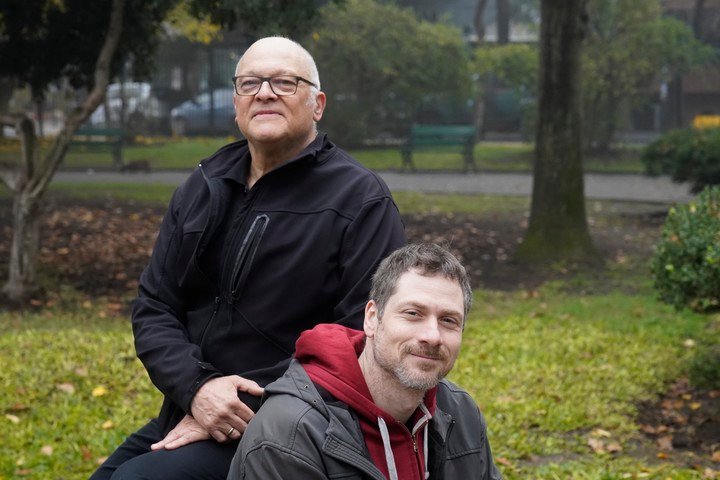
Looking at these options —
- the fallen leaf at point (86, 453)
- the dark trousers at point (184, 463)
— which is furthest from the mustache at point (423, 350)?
the fallen leaf at point (86, 453)

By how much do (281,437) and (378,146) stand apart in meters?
24.9

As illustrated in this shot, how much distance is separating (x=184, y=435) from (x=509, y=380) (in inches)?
176

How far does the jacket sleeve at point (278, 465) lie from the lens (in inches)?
104

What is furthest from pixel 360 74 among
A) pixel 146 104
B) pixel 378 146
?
pixel 146 104

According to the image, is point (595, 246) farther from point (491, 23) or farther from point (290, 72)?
point (491, 23)

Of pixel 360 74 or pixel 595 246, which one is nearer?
pixel 595 246

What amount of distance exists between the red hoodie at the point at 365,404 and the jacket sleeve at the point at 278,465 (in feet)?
0.57

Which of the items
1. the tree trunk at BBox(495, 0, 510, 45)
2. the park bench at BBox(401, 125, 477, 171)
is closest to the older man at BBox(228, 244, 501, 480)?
the park bench at BBox(401, 125, 477, 171)

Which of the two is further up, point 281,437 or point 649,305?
point 281,437

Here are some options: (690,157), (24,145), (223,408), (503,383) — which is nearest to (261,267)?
(223,408)

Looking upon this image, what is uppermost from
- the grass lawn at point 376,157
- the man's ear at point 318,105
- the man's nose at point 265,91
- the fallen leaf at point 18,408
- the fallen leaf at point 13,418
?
the man's nose at point 265,91

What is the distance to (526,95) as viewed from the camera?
28562 millimetres

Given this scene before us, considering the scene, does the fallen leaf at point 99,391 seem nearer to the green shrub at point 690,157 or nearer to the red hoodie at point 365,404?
the red hoodie at point 365,404

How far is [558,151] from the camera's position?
506 inches
